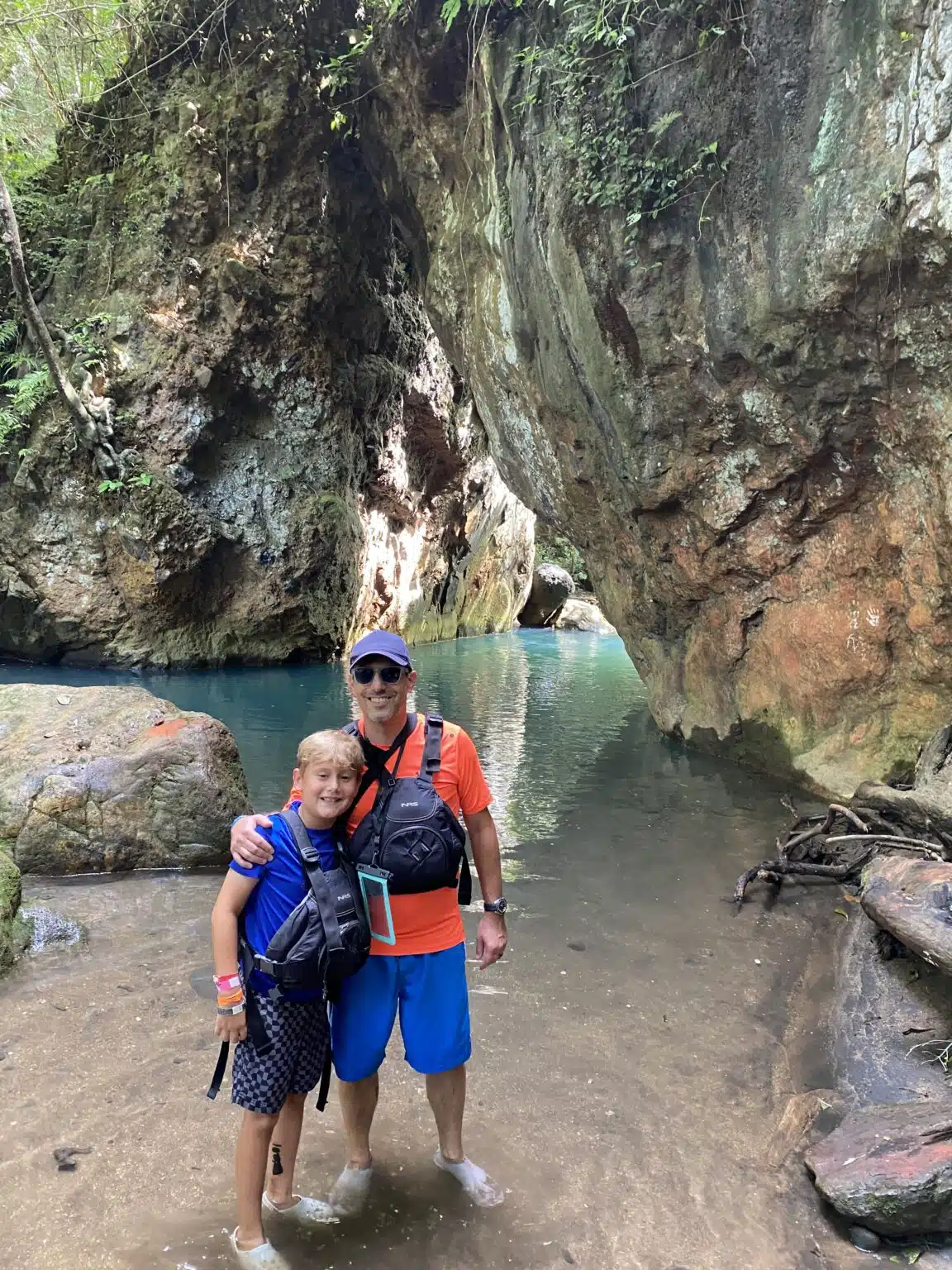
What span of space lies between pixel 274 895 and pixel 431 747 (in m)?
0.56

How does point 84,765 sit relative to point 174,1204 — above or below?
above

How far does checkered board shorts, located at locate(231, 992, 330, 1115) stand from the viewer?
2029 millimetres

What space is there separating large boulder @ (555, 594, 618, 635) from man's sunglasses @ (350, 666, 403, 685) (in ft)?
88.1

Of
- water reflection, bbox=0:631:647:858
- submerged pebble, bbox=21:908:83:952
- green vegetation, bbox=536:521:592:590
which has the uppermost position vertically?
green vegetation, bbox=536:521:592:590

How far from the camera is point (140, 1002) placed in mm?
3502

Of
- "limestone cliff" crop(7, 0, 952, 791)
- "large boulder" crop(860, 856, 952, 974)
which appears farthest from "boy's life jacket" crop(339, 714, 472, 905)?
"limestone cliff" crop(7, 0, 952, 791)

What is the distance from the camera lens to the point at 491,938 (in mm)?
2447

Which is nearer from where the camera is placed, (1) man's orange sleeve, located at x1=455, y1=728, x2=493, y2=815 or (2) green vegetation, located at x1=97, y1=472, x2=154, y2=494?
(1) man's orange sleeve, located at x1=455, y1=728, x2=493, y2=815

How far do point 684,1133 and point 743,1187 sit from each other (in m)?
0.30

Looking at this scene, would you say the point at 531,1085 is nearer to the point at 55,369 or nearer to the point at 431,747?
the point at 431,747

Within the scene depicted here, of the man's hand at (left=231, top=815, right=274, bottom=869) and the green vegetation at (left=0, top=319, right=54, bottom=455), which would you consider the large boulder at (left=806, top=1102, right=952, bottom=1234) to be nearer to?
the man's hand at (left=231, top=815, right=274, bottom=869)

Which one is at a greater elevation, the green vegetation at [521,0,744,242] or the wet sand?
the green vegetation at [521,0,744,242]

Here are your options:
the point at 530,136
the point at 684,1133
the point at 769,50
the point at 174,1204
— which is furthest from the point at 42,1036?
the point at 530,136

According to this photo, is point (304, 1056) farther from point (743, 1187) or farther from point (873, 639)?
point (873, 639)
